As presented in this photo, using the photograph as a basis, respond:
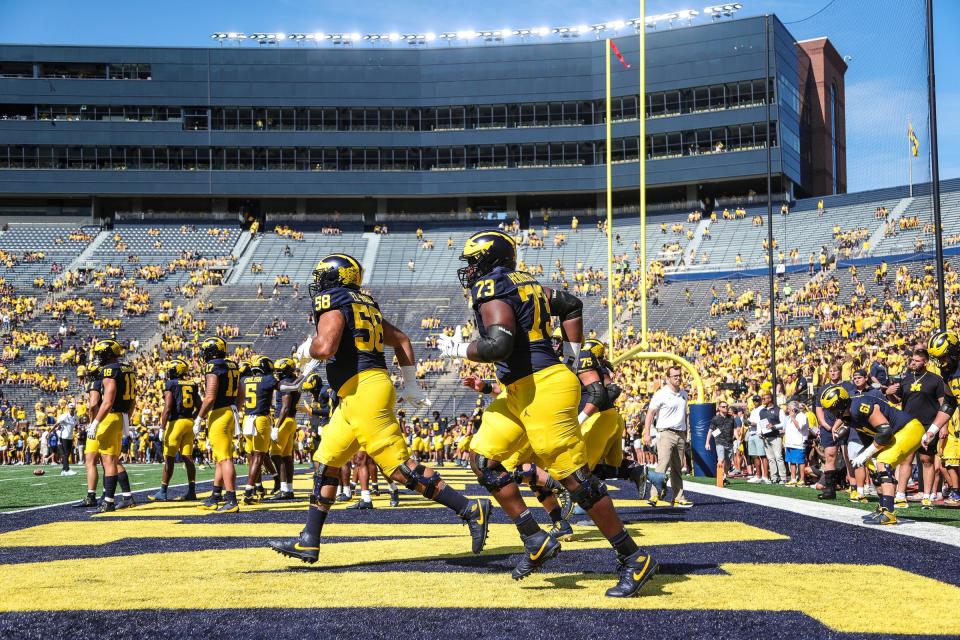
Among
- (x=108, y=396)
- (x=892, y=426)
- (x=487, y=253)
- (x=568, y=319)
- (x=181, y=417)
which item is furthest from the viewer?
(x=181, y=417)

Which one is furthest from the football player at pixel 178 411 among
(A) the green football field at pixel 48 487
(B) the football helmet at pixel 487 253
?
(B) the football helmet at pixel 487 253

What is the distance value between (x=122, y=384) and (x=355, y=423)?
5505mm

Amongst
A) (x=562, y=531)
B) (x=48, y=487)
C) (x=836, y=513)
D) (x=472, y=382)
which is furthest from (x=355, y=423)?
(x=48, y=487)

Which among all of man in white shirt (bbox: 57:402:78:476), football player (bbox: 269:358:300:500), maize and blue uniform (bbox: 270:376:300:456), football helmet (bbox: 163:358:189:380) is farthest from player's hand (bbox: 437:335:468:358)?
man in white shirt (bbox: 57:402:78:476)

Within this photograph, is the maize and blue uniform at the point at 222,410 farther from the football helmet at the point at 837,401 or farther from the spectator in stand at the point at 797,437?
the spectator in stand at the point at 797,437

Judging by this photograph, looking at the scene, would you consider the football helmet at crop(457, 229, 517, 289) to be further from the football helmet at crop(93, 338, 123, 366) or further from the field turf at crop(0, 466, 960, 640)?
the football helmet at crop(93, 338, 123, 366)

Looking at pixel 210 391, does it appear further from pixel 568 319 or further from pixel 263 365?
pixel 568 319

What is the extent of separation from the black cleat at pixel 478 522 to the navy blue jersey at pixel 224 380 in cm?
545

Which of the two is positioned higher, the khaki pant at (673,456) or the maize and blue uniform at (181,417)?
the maize and blue uniform at (181,417)

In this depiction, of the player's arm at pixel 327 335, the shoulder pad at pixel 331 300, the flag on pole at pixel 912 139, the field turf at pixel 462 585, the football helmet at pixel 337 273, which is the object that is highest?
the flag on pole at pixel 912 139

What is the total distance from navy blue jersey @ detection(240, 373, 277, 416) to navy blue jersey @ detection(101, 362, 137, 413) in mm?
1405

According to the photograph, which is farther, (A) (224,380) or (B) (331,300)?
(A) (224,380)

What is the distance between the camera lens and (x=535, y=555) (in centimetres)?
537

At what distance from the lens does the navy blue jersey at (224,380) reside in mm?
10781
